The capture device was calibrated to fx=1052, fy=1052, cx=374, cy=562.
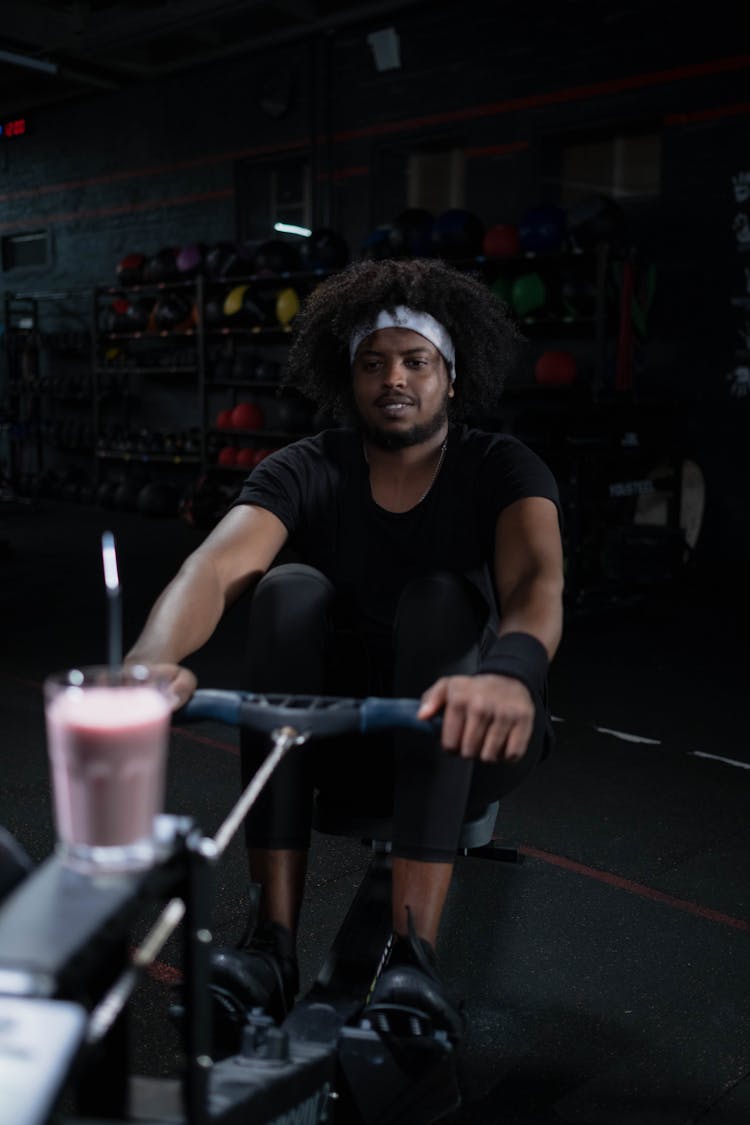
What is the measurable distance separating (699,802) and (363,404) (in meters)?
1.49

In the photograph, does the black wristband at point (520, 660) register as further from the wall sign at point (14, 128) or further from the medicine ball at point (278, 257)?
the wall sign at point (14, 128)

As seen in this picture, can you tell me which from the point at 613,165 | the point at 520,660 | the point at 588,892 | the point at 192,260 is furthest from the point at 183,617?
the point at 192,260

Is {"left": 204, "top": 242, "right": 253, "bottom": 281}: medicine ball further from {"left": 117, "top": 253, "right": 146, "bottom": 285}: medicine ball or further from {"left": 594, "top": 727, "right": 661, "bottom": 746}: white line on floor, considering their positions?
{"left": 594, "top": 727, "right": 661, "bottom": 746}: white line on floor

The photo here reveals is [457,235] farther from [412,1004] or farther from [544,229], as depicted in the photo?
[412,1004]

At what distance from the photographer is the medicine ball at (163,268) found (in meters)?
8.77

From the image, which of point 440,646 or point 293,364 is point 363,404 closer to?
point 293,364

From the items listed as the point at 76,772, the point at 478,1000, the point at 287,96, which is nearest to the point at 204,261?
the point at 287,96

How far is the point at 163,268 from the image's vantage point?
8.78 metres

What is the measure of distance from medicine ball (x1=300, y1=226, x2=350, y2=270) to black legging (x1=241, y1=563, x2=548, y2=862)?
6.29m

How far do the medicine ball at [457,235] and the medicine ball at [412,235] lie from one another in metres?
0.07

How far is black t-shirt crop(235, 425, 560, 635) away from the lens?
1.68 metres

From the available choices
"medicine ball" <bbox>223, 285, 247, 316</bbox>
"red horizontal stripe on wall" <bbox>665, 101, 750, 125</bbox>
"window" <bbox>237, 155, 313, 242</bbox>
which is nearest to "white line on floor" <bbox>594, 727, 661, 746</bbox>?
"red horizontal stripe on wall" <bbox>665, 101, 750, 125</bbox>

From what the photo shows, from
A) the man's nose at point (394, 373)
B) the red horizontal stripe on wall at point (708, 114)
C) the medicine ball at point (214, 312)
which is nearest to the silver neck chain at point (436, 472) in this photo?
the man's nose at point (394, 373)

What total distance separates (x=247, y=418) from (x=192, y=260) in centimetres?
140
